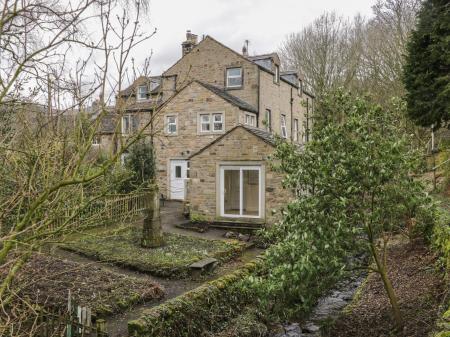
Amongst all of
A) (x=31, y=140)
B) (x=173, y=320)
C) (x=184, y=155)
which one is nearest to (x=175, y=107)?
(x=184, y=155)

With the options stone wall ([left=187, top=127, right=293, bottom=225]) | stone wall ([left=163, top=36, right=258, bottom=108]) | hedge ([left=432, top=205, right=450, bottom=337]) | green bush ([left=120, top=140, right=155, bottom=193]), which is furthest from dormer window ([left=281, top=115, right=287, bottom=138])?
hedge ([left=432, top=205, right=450, bottom=337])

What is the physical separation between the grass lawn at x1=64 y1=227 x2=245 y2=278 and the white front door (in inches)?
386

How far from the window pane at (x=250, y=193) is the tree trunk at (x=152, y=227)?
17.0 feet

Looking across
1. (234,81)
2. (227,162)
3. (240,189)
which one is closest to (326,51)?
(234,81)

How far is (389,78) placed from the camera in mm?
25719

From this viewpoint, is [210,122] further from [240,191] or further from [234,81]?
[240,191]

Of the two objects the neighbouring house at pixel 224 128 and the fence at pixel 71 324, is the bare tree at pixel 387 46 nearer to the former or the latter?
the neighbouring house at pixel 224 128

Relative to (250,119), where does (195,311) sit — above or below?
below

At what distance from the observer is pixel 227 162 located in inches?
685

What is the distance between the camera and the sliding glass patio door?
683 inches

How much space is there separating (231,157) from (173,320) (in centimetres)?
1009

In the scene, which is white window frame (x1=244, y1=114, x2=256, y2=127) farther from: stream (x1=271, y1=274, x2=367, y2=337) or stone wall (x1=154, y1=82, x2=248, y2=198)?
stream (x1=271, y1=274, x2=367, y2=337)

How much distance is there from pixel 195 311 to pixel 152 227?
17.0 feet

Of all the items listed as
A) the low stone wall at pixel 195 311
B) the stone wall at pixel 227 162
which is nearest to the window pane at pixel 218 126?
the stone wall at pixel 227 162
